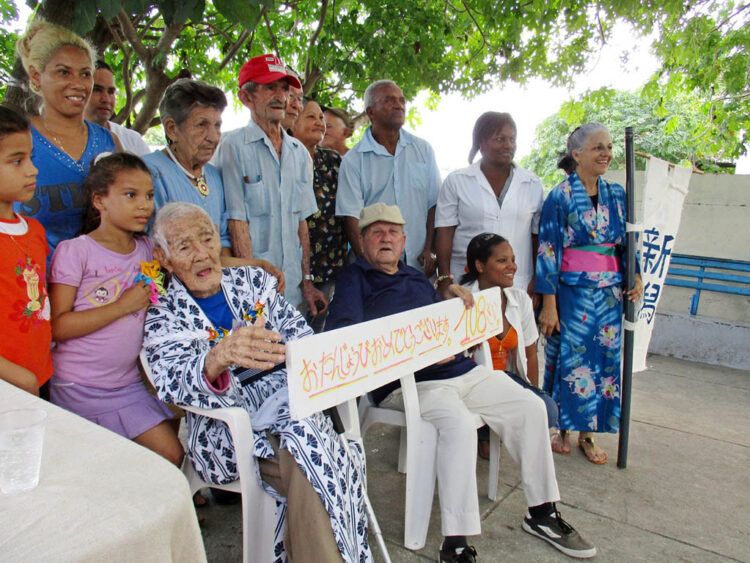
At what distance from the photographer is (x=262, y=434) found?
77.4 inches

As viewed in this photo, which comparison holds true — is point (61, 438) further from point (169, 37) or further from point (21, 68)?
point (169, 37)

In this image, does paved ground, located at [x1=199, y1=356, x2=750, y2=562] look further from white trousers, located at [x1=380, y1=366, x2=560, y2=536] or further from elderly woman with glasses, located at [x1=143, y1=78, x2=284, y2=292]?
elderly woman with glasses, located at [x1=143, y1=78, x2=284, y2=292]

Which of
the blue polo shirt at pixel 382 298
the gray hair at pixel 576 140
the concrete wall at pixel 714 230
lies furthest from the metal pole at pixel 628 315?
the concrete wall at pixel 714 230

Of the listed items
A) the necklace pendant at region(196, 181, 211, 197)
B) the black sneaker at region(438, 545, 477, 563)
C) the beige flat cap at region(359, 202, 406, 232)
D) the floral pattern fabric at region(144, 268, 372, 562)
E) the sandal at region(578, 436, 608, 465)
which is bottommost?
the sandal at region(578, 436, 608, 465)

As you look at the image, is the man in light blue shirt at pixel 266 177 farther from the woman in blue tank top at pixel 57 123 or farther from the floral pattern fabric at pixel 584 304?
the floral pattern fabric at pixel 584 304

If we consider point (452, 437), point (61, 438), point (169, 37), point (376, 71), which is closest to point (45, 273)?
point (61, 438)

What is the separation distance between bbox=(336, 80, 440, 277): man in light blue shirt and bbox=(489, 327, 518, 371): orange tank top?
2.40 ft

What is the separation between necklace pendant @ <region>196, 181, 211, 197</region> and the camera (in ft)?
8.54

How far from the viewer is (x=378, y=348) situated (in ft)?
A: 7.27

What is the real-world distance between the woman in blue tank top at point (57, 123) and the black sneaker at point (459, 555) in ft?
6.83

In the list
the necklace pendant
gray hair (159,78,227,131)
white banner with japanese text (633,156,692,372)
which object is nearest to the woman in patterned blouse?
the necklace pendant

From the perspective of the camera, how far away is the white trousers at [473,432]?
7.54 feet

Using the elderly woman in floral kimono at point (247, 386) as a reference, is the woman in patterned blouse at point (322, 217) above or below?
above

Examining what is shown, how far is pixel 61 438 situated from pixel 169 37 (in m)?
4.67
